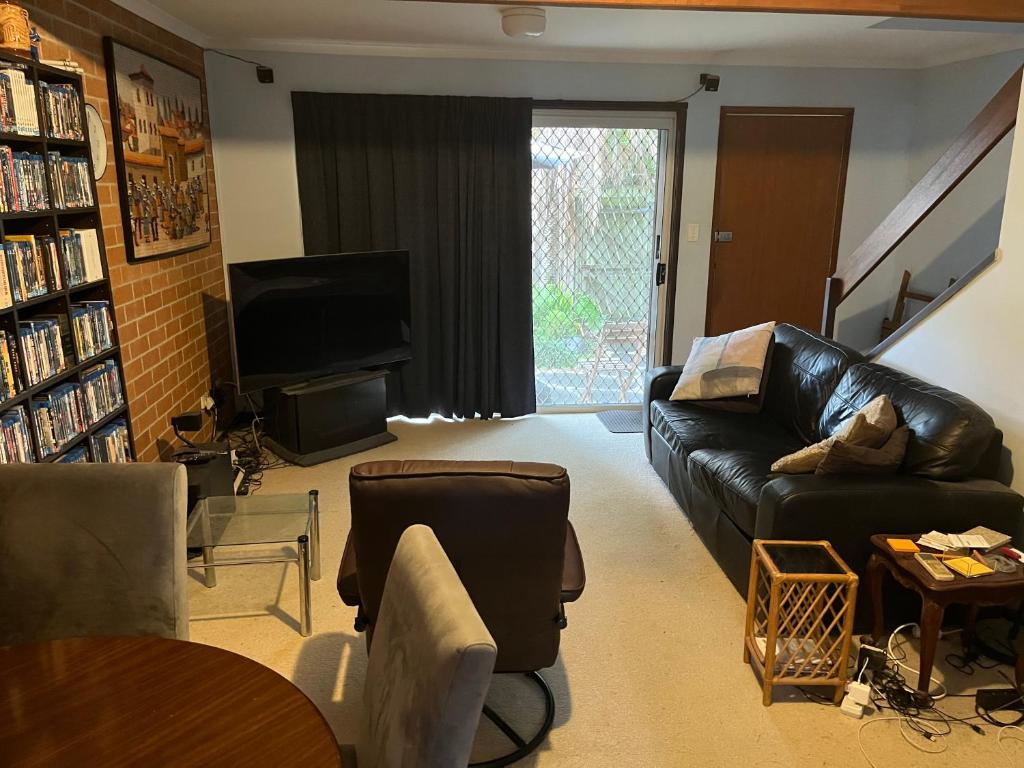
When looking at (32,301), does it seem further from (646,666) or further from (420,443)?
(420,443)

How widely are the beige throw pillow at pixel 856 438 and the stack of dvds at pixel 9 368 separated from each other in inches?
99.0

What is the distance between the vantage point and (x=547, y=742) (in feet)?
7.23

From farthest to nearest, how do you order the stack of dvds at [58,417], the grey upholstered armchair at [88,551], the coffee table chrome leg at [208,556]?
the coffee table chrome leg at [208,556]
the stack of dvds at [58,417]
the grey upholstered armchair at [88,551]

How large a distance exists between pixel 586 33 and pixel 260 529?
3074 millimetres

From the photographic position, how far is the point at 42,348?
7.84 ft

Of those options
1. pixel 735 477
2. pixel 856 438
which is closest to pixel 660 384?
pixel 735 477

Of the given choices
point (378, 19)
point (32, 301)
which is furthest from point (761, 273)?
point (32, 301)

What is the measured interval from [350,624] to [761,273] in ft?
12.5

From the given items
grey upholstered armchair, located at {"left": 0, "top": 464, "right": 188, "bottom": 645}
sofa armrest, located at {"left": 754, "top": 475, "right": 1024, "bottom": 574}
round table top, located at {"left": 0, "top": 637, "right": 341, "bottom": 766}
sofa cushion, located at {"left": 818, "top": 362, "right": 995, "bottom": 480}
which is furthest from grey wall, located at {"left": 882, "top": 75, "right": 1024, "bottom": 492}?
grey upholstered armchair, located at {"left": 0, "top": 464, "right": 188, "bottom": 645}

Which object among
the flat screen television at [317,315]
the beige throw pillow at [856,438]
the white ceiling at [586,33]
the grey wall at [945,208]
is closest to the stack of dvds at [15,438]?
the flat screen television at [317,315]

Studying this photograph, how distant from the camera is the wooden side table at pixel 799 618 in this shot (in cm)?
229

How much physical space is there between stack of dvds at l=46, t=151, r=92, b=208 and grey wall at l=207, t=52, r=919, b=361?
211 cm

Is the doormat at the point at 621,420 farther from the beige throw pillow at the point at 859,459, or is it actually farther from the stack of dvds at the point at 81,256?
the stack of dvds at the point at 81,256

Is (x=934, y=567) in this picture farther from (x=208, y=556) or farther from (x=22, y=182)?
(x=22, y=182)
